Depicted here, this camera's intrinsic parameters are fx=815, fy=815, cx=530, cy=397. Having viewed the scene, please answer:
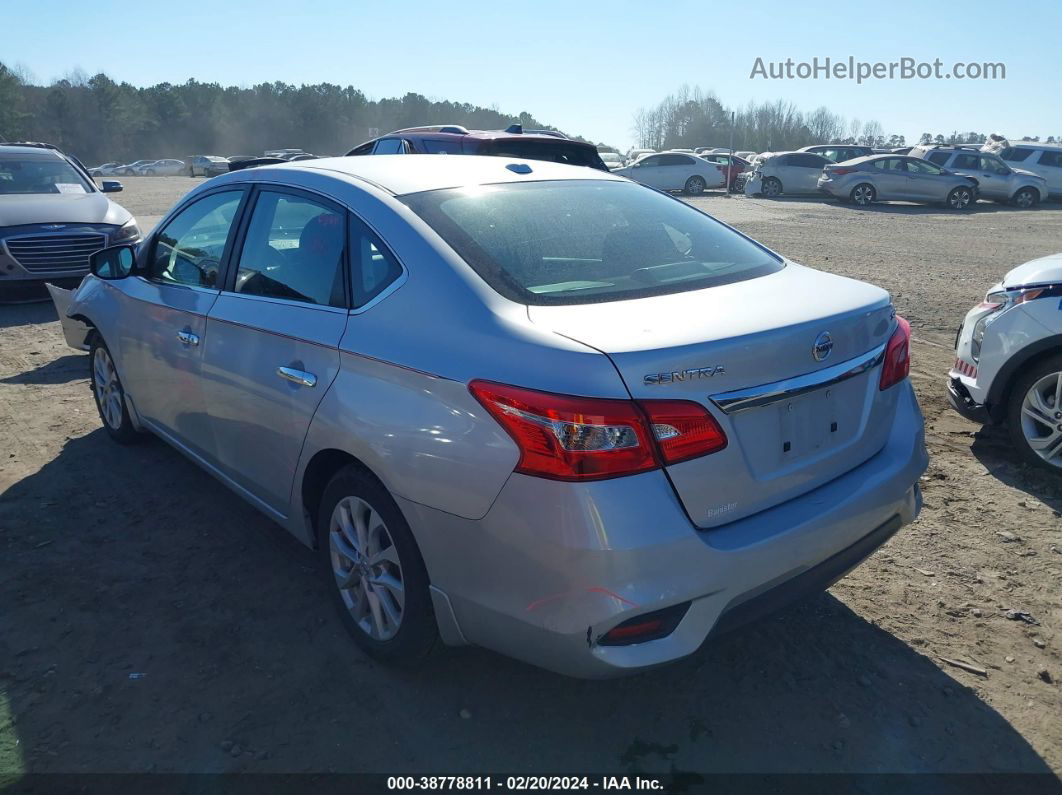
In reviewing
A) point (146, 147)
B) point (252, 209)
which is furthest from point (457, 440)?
point (146, 147)

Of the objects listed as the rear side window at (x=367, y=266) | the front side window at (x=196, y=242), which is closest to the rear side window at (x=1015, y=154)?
the front side window at (x=196, y=242)

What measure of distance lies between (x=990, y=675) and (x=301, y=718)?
236 centimetres

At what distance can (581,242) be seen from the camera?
2.93m

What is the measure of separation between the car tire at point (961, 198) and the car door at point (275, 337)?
80.9 feet

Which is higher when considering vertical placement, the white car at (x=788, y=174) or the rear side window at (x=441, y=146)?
the white car at (x=788, y=174)

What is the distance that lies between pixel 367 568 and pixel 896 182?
25.2 m

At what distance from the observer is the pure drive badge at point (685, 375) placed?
211cm

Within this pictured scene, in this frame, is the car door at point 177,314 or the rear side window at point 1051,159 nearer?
the car door at point 177,314

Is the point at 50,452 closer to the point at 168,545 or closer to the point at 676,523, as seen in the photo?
the point at 168,545

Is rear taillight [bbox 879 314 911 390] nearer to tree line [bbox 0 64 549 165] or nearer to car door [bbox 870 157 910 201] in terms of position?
car door [bbox 870 157 910 201]

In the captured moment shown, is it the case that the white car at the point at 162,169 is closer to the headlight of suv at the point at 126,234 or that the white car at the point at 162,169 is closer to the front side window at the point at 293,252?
the headlight of suv at the point at 126,234

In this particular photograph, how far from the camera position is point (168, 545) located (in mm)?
3840

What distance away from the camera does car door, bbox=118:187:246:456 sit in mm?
3684

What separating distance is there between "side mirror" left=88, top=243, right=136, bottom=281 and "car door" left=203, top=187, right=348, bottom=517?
126 cm
